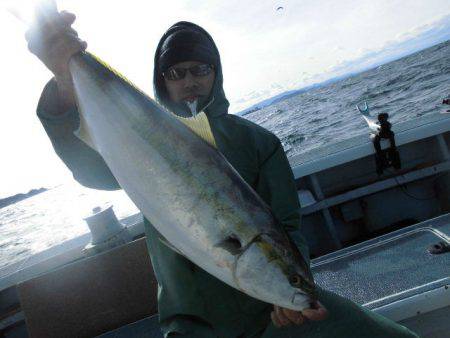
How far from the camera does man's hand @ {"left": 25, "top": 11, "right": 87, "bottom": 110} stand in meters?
2.05

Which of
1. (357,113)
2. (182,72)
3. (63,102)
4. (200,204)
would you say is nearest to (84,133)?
(63,102)

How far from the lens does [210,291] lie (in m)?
2.31

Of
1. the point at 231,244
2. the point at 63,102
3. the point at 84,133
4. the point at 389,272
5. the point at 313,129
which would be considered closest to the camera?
the point at 231,244

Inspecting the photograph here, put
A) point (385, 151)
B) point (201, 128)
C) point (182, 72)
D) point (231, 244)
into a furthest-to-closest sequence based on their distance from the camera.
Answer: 1. point (385, 151)
2. point (182, 72)
3. point (201, 128)
4. point (231, 244)

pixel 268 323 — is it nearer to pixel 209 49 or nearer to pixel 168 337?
pixel 168 337

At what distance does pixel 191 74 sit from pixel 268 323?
1.88m

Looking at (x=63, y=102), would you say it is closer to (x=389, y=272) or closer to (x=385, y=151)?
(x=389, y=272)

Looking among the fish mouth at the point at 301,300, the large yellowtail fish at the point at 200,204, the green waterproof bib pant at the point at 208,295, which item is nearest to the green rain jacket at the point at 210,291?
the green waterproof bib pant at the point at 208,295

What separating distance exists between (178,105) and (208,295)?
1419 millimetres

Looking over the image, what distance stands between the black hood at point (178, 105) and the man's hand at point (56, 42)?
0.79 metres

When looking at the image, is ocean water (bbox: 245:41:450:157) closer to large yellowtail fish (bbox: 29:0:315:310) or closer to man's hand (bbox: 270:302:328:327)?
man's hand (bbox: 270:302:328:327)

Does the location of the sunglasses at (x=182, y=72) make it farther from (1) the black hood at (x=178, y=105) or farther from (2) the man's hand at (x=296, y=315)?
(2) the man's hand at (x=296, y=315)

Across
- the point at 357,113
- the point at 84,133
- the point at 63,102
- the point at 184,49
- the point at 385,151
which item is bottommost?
the point at 357,113

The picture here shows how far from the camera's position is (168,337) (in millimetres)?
2221
